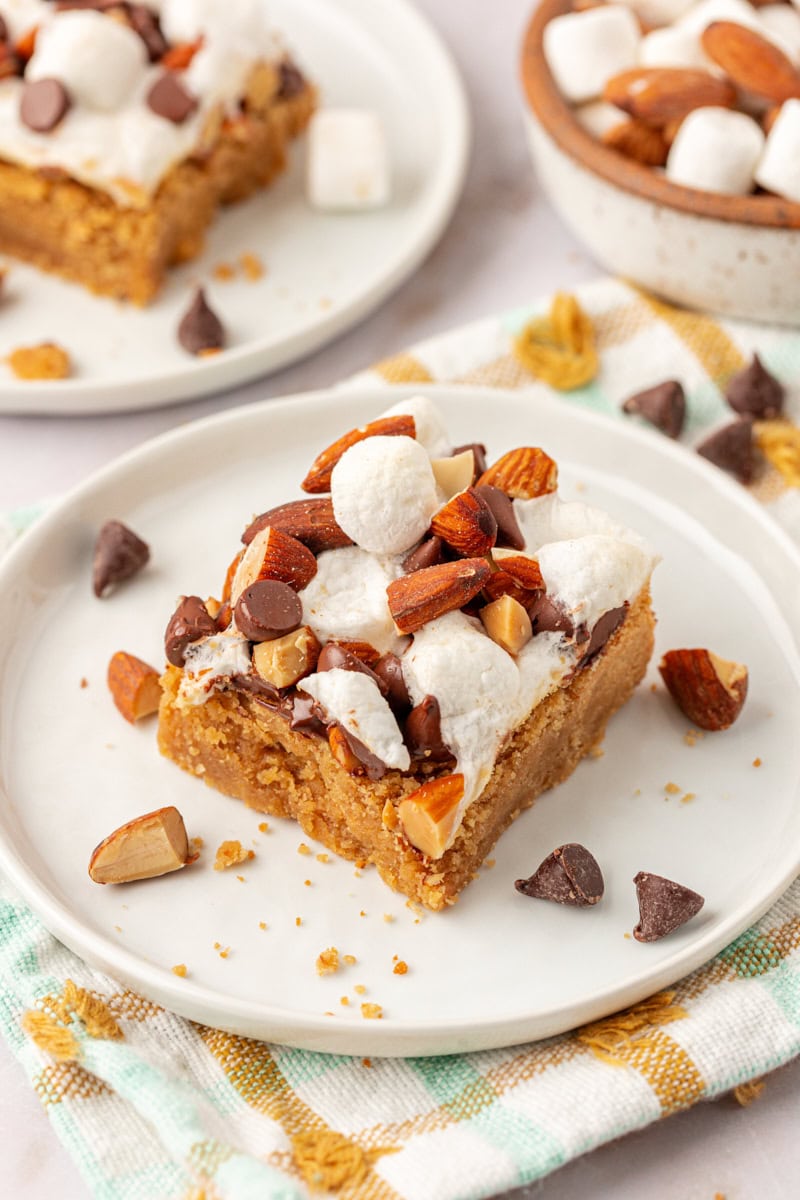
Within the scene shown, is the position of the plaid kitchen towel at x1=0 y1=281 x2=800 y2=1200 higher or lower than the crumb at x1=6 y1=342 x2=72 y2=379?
lower

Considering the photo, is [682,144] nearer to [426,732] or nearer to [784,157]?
[784,157]

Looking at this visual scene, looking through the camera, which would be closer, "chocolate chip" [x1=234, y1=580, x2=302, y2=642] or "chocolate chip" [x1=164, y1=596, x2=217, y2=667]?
"chocolate chip" [x1=234, y1=580, x2=302, y2=642]

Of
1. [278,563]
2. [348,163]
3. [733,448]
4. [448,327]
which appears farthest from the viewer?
[348,163]

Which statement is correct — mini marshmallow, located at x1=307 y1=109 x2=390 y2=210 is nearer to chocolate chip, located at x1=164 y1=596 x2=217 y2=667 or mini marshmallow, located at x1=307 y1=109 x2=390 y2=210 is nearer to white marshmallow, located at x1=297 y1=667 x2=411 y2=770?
chocolate chip, located at x1=164 y1=596 x2=217 y2=667

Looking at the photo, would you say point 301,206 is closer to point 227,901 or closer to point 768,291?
point 768,291

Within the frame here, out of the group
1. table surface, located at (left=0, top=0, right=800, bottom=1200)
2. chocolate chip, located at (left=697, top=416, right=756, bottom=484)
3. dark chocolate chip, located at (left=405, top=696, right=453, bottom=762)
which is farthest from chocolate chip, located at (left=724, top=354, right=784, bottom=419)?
dark chocolate chip, located at (left=405, top=696, right=453, bottom=762)

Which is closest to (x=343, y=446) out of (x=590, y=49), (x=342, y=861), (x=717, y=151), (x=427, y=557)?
(x=427, y=557)

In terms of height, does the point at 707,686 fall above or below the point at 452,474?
below
